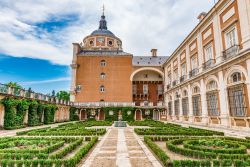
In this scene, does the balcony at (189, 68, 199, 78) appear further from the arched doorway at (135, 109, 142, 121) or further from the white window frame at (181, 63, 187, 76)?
the arched doorway at (135, 109, 142, 121)

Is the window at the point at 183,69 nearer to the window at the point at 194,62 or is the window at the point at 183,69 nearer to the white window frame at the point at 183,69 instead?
the white window frame at the point at 183,69

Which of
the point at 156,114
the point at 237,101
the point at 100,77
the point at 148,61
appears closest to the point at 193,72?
the point at 237,101

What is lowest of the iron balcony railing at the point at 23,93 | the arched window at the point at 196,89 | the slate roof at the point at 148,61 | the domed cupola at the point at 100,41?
the iron balcony railing at the point at 23,93

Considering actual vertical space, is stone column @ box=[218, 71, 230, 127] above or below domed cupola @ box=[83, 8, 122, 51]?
below

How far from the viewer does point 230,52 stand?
56.1 feet

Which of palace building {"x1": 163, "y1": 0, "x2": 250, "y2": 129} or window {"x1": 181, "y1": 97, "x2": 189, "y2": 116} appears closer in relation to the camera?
palace building {"x1": 163, "y1": 0, "x2": 250, "y2": 129}

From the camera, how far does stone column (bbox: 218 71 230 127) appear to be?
17438 millimetres

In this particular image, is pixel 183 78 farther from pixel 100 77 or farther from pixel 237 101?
pixel 100 77

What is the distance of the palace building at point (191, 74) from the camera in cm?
1602

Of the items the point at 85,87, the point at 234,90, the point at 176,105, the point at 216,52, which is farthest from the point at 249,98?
the point at 85,87

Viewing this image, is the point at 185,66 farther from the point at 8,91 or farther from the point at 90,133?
the point at 8,91

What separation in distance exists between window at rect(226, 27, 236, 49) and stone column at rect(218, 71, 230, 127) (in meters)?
2.68

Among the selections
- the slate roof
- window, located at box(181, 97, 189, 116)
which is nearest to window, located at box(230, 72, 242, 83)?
window, located at box(181, 97, 189, 116)

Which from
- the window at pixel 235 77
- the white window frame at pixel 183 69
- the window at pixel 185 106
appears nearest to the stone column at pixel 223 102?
the window at pixel 235 77
